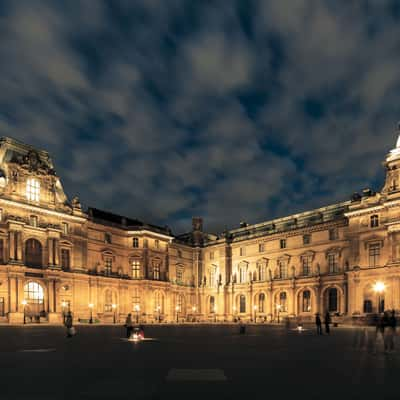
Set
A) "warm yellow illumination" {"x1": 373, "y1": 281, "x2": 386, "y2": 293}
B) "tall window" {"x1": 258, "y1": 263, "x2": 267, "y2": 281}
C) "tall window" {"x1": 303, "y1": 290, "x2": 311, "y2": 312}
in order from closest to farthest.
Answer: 1. "warm yellow illumination" {"x1": 373, "y1": 281, "x2": 386, "y2": 293}
2. "tall window" {"x1": 303, "y1": 290, "x2": 311, "y2": 312}
3. "tall window" {"x1": 258, "y1": 263, "x2": 267, "y2": 281}

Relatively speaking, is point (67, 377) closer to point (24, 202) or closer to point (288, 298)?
point (24, 202)

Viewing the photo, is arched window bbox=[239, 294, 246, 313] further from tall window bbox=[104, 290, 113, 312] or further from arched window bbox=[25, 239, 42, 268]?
arched window bbox=[25, 239, 42, 268]

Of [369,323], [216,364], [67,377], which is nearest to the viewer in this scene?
[67,377]

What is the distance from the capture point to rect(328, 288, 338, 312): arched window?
6537 centimetres

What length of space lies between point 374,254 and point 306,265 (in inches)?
584

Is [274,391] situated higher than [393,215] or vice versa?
[393,215]

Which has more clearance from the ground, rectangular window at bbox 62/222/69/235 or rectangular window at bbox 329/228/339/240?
rectangular window at bbox 62/222/69/235

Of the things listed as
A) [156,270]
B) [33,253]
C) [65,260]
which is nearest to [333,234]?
[156,270]

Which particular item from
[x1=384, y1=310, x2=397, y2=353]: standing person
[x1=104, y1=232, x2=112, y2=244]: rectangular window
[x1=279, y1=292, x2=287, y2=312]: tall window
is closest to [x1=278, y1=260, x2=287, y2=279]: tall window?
[x1=279, y1=292, x2=287, y2=312]: tall window

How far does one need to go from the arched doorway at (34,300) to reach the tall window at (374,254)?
157ft

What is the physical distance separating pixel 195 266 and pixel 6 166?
45.1 meters

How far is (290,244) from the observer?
2948 inches

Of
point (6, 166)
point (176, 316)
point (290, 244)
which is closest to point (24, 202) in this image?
point (6, 166)

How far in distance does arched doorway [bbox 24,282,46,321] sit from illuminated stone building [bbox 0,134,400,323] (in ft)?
0.46
